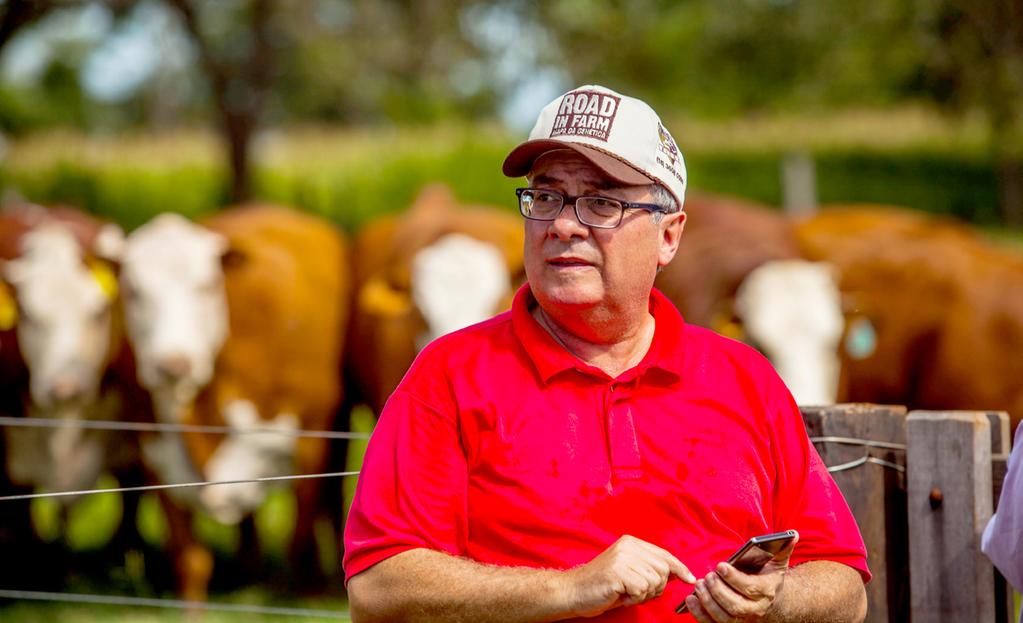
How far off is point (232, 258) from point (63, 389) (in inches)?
44.1

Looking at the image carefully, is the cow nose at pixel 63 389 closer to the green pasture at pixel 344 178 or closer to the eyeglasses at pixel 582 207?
the green pasture at pixel 344 178

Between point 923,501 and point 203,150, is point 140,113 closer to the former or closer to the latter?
point 203,150

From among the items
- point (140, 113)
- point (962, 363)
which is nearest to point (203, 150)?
point (962, 363)

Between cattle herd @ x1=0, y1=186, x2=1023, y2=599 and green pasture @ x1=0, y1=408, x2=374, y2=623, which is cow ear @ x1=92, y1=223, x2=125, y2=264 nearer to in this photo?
cattle herd @ x1=0, y1=186, x2=1023, y2=599

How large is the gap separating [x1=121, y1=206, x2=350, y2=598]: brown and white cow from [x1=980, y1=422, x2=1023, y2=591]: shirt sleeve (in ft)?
16.9

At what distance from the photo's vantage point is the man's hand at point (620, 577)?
241 cm

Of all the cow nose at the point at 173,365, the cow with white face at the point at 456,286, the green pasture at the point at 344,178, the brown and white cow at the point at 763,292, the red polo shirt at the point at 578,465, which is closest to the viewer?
the red polo shirt at the point at 578,465

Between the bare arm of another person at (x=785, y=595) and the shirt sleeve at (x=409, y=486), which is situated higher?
the shirt sleeve at (x=409, y=486)

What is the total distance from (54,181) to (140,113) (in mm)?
40394

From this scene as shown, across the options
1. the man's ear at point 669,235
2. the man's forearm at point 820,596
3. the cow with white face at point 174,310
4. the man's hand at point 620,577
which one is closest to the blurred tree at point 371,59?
the cow with white face at point 174,310

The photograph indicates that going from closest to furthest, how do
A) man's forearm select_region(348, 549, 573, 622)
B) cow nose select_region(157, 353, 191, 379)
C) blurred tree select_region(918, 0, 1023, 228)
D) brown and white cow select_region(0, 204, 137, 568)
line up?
man's forearm select_region(348, 549, 573, 622) < cow nose select_region(157, 353, 191, 379) < brown and white cow select_region(0, 204, 137, 568) < blurred tree select_region(918, 0, 1023, 228)

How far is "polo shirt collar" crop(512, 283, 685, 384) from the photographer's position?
2688 millimetres

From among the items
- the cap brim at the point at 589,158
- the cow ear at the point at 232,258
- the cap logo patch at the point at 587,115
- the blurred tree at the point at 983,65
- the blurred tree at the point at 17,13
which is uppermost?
the blurred tree at the point at 983,65

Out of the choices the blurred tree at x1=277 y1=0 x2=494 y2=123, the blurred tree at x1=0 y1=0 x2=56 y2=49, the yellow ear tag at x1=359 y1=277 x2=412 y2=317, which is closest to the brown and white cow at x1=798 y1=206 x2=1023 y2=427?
the yellow ear tag at x1=359 y1=277 x2=412 y2=317
